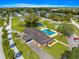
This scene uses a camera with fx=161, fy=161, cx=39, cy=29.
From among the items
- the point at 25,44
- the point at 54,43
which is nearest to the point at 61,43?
the point at 54,43

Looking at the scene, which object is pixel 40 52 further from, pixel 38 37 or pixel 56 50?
pixel 38 37

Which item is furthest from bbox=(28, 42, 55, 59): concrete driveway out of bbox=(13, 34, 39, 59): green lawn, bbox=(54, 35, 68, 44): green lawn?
bbox=(54, 35, 68, 44): green lawn

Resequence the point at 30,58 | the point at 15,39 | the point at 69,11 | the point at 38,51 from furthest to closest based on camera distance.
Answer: the point at 69,11 < the point at 15,39 < the point at 38,51 < the point at 30,58

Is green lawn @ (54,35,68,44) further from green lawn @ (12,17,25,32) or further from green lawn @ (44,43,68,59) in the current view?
green lawn @ (12,17,25,32)

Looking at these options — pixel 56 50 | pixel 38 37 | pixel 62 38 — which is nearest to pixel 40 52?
pixel 56 50

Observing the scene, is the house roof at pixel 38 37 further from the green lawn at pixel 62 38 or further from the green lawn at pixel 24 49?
the green lawn at pixel 62 38

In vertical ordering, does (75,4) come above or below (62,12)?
above

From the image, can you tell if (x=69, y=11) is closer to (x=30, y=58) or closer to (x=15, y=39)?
(x=15, y=39)

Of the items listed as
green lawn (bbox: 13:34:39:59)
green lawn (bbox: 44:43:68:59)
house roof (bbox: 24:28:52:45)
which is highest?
house roof (bbox: 24:28:52:45)
